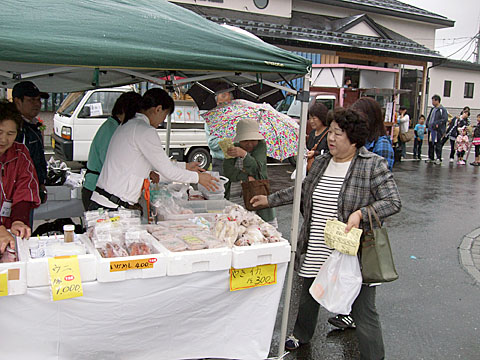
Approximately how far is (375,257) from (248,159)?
1673mm

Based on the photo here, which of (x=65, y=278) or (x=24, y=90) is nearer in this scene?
(x=65, y=278)

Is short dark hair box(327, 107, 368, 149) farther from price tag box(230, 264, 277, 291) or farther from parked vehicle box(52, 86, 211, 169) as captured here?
parked vehicle box(52, 86, 211, 169)

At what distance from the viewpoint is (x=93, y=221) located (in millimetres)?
2916

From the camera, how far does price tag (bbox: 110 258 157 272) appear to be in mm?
2410

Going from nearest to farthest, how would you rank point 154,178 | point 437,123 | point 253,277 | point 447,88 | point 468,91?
point 253,277 → point 154,178 → point 437,123 → point 447,88 → point 468,91

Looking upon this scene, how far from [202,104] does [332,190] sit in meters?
2.77

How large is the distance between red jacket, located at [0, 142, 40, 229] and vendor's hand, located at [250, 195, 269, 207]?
63.6 inches

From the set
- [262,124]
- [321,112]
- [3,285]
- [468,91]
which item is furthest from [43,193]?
[468,91]

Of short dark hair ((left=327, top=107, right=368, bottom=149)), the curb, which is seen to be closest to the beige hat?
short dark hair ((left=327, top=107, right=368, bottom=149))

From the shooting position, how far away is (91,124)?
967cm

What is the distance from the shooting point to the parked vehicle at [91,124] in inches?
379

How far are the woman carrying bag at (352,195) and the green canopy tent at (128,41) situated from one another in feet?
0.64

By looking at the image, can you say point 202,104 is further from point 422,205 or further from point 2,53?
point 422,205

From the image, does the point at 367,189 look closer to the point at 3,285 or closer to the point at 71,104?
the point at 3,285
